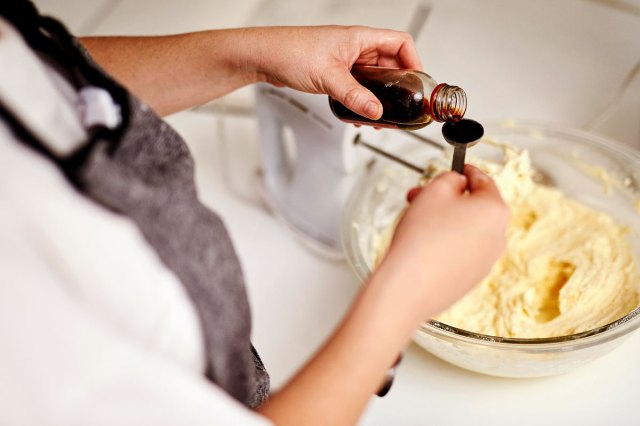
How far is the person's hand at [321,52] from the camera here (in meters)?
0.69

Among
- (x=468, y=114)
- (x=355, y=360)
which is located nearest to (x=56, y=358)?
(x=355, y=360)

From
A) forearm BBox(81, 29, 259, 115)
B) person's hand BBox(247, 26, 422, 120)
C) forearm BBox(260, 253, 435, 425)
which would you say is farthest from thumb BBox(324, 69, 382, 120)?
forearm BBox(260, 253, 435, 425)

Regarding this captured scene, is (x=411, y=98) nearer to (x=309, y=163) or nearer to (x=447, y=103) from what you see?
(x=447, y=103)

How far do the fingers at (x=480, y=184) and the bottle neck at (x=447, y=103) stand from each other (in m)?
0.07

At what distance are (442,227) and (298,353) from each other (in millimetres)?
422

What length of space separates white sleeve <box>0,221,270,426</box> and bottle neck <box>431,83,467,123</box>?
39 cm

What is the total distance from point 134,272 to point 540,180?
0.71 metres

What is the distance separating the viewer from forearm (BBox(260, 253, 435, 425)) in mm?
439

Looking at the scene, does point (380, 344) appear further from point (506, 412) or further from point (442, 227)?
point (506, 412)

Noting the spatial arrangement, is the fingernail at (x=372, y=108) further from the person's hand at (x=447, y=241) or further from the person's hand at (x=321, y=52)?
the person's hand at (x=447, y=241)

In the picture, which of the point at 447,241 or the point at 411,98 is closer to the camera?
the point at 447,241

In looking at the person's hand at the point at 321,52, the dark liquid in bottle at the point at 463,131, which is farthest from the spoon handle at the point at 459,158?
the person's hand at the point at 321,52

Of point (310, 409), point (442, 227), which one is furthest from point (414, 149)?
point (310, 409)

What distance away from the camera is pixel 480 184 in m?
0.55
